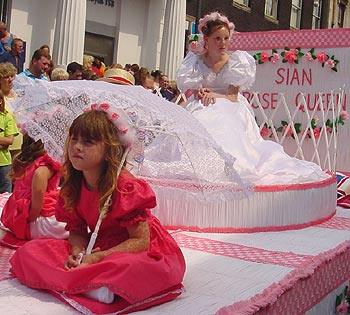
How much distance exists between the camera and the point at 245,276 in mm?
2379

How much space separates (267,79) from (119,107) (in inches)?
163

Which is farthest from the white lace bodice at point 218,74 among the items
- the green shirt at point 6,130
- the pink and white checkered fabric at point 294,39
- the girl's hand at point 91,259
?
the girl's hand at point 91,259

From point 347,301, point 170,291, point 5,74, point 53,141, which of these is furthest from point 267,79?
point 170,291

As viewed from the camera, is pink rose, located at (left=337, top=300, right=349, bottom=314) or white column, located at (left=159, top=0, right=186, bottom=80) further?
white column, located at (left=159, top=0, right=186, bottom=80)

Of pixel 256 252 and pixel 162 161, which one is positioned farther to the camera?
pixel 162 161

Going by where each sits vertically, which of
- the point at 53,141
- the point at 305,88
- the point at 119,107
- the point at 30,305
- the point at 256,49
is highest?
the point at 256,49

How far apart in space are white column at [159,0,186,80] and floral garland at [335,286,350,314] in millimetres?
8578

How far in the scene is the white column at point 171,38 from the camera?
11.3 meters

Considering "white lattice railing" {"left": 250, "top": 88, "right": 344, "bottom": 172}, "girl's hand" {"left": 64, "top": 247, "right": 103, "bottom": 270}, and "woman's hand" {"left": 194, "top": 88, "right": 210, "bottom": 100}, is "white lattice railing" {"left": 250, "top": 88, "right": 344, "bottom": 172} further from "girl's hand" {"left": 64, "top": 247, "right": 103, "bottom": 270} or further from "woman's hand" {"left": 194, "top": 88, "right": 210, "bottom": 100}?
"girl's hand" {"left": 64, "top": 247, "right": 103, "bottom": 270}

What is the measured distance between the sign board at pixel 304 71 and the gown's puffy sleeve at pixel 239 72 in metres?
1.56

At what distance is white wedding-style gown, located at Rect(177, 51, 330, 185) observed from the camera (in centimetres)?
350

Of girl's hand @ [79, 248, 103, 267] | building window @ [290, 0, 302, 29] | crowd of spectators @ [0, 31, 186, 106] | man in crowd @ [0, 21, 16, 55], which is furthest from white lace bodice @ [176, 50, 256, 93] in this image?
building window @ [290, 0, 302, 29]

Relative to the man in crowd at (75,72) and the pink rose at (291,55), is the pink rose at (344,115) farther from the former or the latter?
the man in crowd at (75,72)

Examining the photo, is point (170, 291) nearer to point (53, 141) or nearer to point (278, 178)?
point (53, 141)
